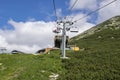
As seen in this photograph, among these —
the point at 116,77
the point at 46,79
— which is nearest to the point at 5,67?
the point at 46,79

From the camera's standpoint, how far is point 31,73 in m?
34.5

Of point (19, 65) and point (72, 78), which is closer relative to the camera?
point (72, 78)

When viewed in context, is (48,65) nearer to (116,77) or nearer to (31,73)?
(31,73)

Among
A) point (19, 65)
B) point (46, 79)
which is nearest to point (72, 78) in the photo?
point (46, 79)

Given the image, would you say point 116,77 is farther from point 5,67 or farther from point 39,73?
point 5,67

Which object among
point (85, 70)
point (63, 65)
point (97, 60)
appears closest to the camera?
point (85, 70)

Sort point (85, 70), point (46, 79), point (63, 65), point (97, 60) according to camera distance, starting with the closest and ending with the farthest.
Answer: point (46, 79)
point (85, 70)
point (63, 65)
point (97, 60)

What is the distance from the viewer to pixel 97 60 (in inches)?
1698

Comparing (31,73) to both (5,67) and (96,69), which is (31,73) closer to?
(5,67)

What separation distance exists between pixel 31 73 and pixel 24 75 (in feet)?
3.85

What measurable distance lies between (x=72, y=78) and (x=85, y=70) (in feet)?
13.9

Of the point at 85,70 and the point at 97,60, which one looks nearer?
the point at 85,70

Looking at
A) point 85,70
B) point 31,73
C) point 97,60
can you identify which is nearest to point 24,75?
point 31,73

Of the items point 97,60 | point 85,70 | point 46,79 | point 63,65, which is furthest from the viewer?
point 97,60
